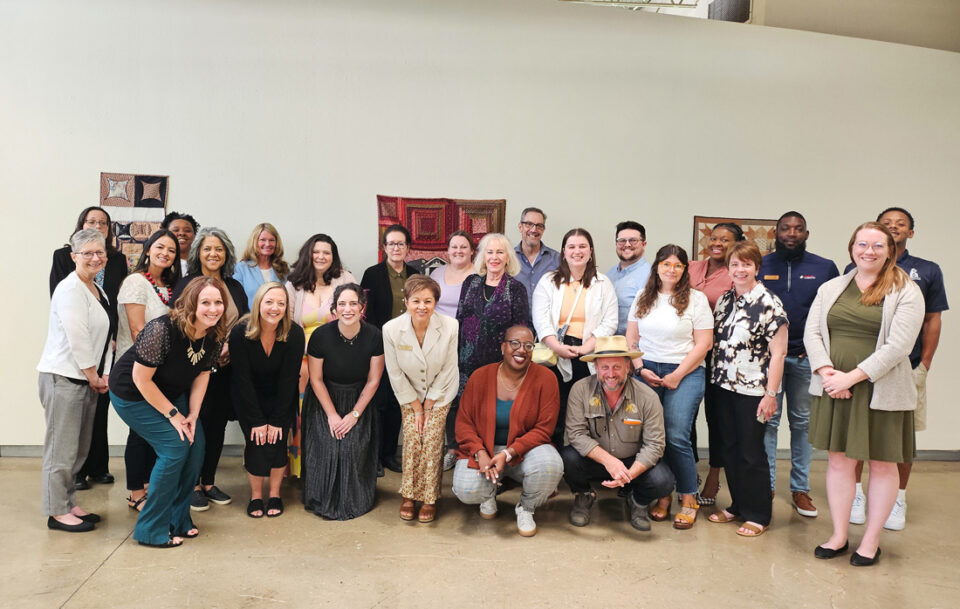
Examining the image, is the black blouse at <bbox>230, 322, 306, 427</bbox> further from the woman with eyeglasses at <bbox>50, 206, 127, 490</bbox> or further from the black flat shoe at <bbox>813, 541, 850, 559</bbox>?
the black flat shoe at <bbox>813, 541, 850, 559</bbox>

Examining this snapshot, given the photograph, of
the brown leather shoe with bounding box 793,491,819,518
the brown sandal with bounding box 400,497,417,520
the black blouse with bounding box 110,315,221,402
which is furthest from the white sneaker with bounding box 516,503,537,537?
the black blouse with bounding box 110,315,221,402

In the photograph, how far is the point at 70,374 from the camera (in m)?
3.02

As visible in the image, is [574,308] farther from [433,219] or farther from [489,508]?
[433,219]

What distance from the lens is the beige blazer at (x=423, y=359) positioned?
3.34 metres

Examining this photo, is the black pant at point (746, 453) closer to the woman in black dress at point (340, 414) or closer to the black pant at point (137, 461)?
the woman in black dress at point (340, 414)

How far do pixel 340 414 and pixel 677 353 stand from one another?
190 centimetres

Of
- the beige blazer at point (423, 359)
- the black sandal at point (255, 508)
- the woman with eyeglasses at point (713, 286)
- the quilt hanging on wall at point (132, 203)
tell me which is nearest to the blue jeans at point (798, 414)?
the woman with eyeglasses at point (713, 286)

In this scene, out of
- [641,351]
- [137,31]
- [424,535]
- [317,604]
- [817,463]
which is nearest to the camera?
[317,604]

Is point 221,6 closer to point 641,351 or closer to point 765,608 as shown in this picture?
point 641,351

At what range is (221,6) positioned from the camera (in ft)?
14.4

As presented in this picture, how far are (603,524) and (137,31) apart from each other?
4.50 metres

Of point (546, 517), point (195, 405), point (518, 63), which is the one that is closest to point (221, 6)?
point (518, 63)

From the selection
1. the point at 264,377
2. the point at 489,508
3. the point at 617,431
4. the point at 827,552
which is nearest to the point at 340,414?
the point at 264,377

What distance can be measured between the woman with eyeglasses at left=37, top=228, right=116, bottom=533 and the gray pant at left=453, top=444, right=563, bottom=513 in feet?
6.25
